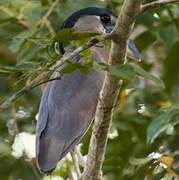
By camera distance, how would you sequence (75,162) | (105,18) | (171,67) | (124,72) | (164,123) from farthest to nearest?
(171,67) → (105,18) → (75,162) → (164,123) → (124,72)

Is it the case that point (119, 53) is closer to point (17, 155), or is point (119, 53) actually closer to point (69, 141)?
point (69, 141)

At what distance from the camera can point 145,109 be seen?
2.56 m

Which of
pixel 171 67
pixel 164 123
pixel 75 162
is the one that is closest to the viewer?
pixel 164 123

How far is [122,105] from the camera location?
2480 millimetres

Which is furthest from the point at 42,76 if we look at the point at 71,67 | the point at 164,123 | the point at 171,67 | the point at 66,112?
the point at 171,67

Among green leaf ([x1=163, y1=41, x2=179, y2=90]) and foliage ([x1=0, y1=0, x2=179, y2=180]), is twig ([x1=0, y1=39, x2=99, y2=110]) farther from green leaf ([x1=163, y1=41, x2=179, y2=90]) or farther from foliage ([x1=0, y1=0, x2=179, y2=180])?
green leaf ([x1=163, y1=41, x2=179, y2=90])

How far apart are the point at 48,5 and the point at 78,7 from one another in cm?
10

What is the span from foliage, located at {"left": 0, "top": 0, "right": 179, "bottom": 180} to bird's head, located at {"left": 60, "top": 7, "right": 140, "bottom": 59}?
3 centimetres

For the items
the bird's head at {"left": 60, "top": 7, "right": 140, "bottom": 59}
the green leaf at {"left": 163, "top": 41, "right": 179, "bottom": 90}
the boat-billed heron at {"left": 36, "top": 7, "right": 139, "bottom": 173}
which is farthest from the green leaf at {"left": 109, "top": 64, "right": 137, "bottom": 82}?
the green leaf at {"left": 163, "top": 41, "right": 179, "bottom": 90}

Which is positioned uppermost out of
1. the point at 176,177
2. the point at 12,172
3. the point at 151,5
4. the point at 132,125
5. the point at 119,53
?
the point at 151,5

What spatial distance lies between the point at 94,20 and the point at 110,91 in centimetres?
76

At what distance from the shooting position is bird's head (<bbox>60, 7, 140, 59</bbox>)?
2393 millimetres

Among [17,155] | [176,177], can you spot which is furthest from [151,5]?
[17,155]

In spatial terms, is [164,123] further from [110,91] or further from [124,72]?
[124,72]
